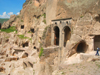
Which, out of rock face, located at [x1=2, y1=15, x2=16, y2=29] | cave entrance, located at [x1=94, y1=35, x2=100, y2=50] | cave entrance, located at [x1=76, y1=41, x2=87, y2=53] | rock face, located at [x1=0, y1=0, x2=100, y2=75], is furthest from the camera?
rock face, located at [x1=2, y1=15, x2=16, y2=29]

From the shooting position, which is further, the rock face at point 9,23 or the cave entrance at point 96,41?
the rock face at point 9,23

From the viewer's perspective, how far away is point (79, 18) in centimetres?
1014

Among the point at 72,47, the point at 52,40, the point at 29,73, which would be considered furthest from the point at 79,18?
the point at 29,73

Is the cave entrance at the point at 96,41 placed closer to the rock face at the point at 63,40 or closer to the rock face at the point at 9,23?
the rock face at the point at 63,40

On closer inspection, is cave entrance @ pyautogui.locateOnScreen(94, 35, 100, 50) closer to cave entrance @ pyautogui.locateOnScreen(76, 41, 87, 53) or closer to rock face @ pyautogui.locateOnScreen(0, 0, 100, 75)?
rock face @ pyautogui.locateOnScreen(0, 0, 100, 75)

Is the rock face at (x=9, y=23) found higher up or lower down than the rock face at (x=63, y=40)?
higher up

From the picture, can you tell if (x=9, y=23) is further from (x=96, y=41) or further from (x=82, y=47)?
(x=96, y=41)

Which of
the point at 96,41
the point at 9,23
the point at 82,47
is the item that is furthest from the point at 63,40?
the point at 9,23

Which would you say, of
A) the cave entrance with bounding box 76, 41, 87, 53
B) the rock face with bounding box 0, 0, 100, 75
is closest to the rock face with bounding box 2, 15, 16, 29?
the rock face with bounding box 0, 0, 100, 75

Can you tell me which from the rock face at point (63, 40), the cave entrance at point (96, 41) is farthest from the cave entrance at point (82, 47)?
the cave entrance at point (96, 41)

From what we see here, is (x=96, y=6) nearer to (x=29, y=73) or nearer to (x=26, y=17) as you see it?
(x=29, y=73)

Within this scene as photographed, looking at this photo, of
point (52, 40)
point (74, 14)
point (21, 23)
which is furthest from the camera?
point (21, 23)

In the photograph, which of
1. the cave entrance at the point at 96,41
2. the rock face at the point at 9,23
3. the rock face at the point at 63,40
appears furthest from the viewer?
the rock face at the point at 9,23

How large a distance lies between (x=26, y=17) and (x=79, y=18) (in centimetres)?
1581
